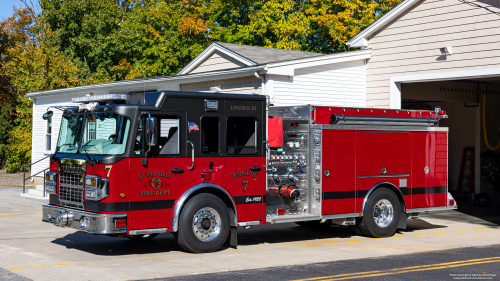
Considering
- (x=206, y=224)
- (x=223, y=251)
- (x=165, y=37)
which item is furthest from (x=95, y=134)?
(x=165, y=37)

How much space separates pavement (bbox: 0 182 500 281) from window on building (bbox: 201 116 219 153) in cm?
180

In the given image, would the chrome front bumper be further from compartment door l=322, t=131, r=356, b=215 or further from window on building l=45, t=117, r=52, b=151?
window on building l=45, t=117, r=52, b=151

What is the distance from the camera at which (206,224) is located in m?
9.46

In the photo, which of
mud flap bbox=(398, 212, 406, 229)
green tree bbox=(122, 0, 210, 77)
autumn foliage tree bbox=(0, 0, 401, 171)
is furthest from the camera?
Answer: green tree bbox=(122, 0, 210, 77)

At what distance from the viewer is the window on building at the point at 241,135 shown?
32.4ft

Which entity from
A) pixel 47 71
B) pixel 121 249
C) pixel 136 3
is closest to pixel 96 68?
pixel 47 71

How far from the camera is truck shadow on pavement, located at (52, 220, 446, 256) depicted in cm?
1005

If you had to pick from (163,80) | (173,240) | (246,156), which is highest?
(163,80)

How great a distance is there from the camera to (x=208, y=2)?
3653 centimetres

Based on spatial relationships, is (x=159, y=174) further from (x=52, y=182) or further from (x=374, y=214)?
(x=374, y=214)

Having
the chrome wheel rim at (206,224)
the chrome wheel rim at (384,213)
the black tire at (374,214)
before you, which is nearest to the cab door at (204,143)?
the chrome wheel rim at (206,224)

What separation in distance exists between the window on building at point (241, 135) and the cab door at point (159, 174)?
3.02 ft

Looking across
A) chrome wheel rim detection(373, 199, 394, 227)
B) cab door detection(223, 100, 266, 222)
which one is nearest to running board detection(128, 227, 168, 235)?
cab door detection(223, 100, 266, 222)

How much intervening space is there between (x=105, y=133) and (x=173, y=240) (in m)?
3.10
